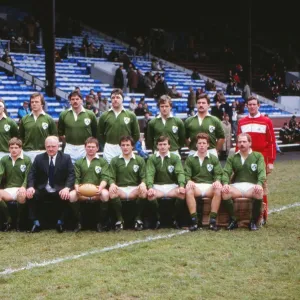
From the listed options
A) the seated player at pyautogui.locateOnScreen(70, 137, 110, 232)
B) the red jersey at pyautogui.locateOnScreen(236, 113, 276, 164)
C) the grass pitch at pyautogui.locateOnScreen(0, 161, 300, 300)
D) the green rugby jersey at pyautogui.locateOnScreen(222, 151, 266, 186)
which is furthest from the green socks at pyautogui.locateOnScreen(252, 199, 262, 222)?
the seated player at pyautogui.locateOnScreen(70, 137, 110, 232)

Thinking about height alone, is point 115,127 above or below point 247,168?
above

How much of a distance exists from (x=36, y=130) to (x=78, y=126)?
59 centimetres

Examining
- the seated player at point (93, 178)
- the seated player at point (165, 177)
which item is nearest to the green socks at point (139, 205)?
the seated player at point (165, 177)

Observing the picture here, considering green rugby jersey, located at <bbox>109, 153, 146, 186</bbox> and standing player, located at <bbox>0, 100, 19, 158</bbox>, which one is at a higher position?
standing player, located at <bbox>0, 100, 19, 158</bbox>

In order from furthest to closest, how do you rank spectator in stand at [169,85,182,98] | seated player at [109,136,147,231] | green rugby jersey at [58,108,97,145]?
spectator in stand at [169,85,182,98] < green rugby jersey at [58,108,97,145] < seated player at [109,136,147,231]

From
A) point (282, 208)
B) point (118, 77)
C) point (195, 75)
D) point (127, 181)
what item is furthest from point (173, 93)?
point (127, 181)

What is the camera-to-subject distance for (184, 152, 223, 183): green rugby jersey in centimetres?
866

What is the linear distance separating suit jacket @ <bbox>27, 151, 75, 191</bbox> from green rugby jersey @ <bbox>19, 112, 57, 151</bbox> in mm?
554

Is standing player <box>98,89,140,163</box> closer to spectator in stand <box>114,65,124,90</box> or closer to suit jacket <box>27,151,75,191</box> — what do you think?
suit jacket <box>27,151,75,191</box>

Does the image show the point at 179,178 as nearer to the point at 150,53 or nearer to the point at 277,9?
the point at 150,53

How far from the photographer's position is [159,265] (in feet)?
20.8

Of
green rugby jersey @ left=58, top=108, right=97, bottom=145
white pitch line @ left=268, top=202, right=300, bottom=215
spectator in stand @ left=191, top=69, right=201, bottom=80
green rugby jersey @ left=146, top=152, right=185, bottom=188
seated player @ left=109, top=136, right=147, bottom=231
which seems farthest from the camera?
spectator in stand @ left=191, top=69, right=201, bottom=80

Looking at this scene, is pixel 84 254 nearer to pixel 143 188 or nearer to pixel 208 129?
A: pixel 143 188

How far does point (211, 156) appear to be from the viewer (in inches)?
344
